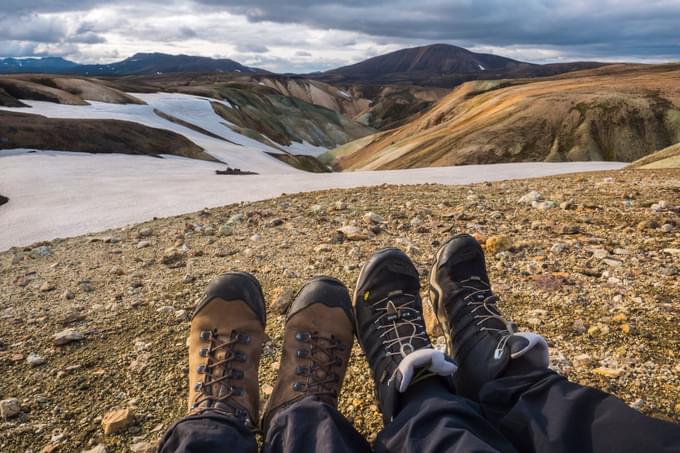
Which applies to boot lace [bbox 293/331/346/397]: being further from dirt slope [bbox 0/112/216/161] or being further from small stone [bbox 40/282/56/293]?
dirt slope [bbox 0/112/216/161]

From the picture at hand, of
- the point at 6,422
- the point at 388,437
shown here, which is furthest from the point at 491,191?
the point at 6,422

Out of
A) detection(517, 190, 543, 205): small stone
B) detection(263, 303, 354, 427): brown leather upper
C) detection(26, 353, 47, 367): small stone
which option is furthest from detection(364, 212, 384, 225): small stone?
detection(26, 353, 47, 367): small stone

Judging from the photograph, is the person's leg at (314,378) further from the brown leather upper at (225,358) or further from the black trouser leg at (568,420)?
the black trouser leg at (568,420)

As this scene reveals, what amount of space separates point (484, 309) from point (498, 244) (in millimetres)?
1685

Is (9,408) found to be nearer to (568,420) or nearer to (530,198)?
(568,420)

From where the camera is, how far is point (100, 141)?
28.7 meters

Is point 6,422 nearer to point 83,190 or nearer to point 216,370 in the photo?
point 216,370

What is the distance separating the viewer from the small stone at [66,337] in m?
3.54

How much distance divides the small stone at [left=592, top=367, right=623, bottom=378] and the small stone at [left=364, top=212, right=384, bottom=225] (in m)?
3.43

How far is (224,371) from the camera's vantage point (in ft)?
9.09

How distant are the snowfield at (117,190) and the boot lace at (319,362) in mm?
7536

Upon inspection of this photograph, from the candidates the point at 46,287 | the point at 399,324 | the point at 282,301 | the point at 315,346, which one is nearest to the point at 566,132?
the point at 282,301

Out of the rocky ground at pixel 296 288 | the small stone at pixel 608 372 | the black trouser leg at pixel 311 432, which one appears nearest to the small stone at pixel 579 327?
the rocky ground at pixel 296 288

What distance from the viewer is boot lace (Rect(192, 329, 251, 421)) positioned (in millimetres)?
2536
